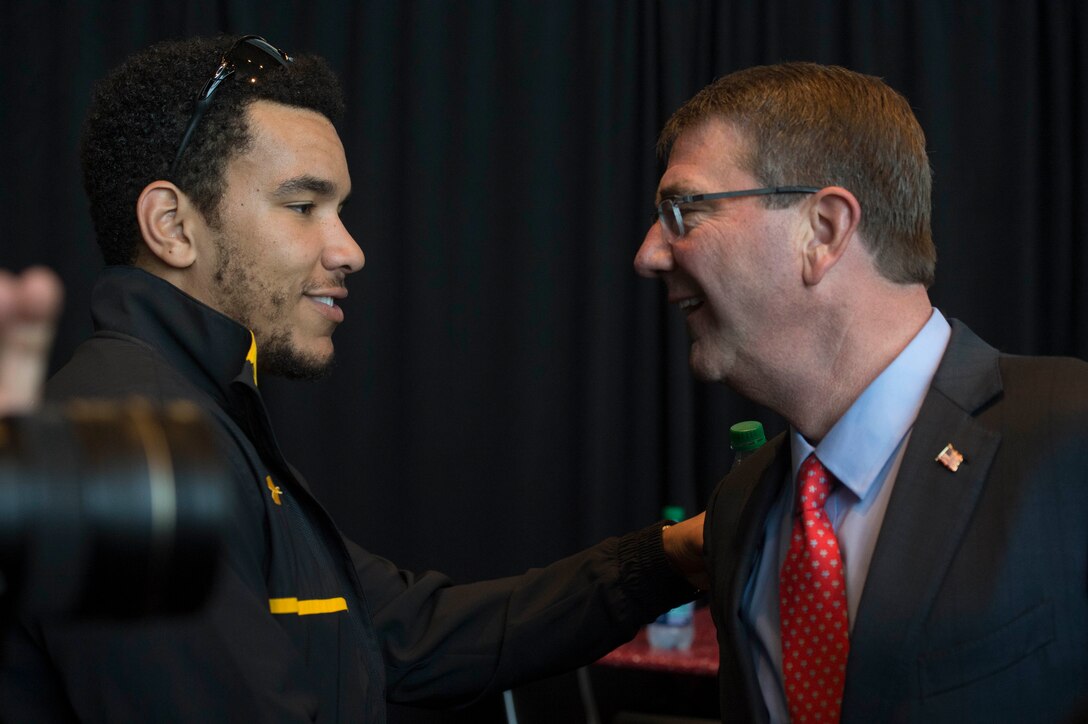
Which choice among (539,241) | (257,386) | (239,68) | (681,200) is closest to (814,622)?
(681,200)

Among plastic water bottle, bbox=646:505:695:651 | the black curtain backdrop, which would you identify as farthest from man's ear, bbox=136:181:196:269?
the black curtain backdrop

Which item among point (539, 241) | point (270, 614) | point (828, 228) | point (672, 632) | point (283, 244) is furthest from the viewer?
point (539, 241)

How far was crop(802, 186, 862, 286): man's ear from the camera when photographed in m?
→ 1.42

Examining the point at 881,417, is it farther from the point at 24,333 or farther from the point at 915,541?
the point at 24,333

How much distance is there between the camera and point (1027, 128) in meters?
3.00

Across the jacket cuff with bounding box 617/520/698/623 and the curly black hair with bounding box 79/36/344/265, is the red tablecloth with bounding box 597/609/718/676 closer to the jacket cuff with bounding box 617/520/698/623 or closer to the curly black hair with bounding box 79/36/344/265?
the jacket cuff with bounding box 617/520/698/623

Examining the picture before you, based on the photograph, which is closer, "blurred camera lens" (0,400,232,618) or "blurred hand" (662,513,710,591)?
"blurred camera lens" (0,400,232,618)

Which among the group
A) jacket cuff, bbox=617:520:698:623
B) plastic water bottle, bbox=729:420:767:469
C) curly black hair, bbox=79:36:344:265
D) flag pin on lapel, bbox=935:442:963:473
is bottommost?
jacket cuff, bbox=617:520:698:623

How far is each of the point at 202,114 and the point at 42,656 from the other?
86 centimetres

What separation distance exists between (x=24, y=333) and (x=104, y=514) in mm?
114

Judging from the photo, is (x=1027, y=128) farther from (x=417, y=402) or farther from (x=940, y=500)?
(x=940, y=500)

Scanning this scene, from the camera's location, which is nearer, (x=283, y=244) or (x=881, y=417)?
(x=881, y=417)

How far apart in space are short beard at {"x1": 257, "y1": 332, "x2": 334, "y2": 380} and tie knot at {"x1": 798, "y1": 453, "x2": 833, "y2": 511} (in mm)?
810

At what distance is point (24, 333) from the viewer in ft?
2.04
